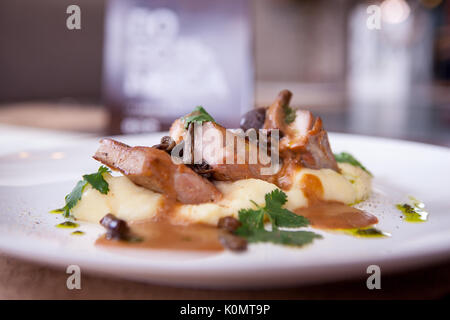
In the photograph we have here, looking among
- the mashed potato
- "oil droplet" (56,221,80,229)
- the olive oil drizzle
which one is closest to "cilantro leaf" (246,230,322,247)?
the olive oil drizzle

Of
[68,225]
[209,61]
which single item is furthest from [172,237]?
[209,61]

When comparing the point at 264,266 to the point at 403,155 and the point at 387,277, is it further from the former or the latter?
the point at 403,155

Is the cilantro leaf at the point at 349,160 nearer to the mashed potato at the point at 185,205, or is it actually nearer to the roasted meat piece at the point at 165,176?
the mashed potato at the point at 185,205

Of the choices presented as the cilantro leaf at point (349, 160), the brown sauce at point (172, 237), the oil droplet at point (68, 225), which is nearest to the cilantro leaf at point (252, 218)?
the brown sauce at point (172, 237)

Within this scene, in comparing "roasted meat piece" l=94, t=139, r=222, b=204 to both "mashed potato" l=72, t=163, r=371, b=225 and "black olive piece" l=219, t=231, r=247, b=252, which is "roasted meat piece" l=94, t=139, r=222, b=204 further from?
"black olive piece" l=219, t=231, r=247, b=252

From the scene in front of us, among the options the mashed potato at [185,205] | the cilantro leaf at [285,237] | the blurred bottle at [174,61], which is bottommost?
the cilantro leaf at [285,237]

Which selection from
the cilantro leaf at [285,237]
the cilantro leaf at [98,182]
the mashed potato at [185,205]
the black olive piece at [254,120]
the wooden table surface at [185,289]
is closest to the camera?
the wooden table surface at [185,289]
